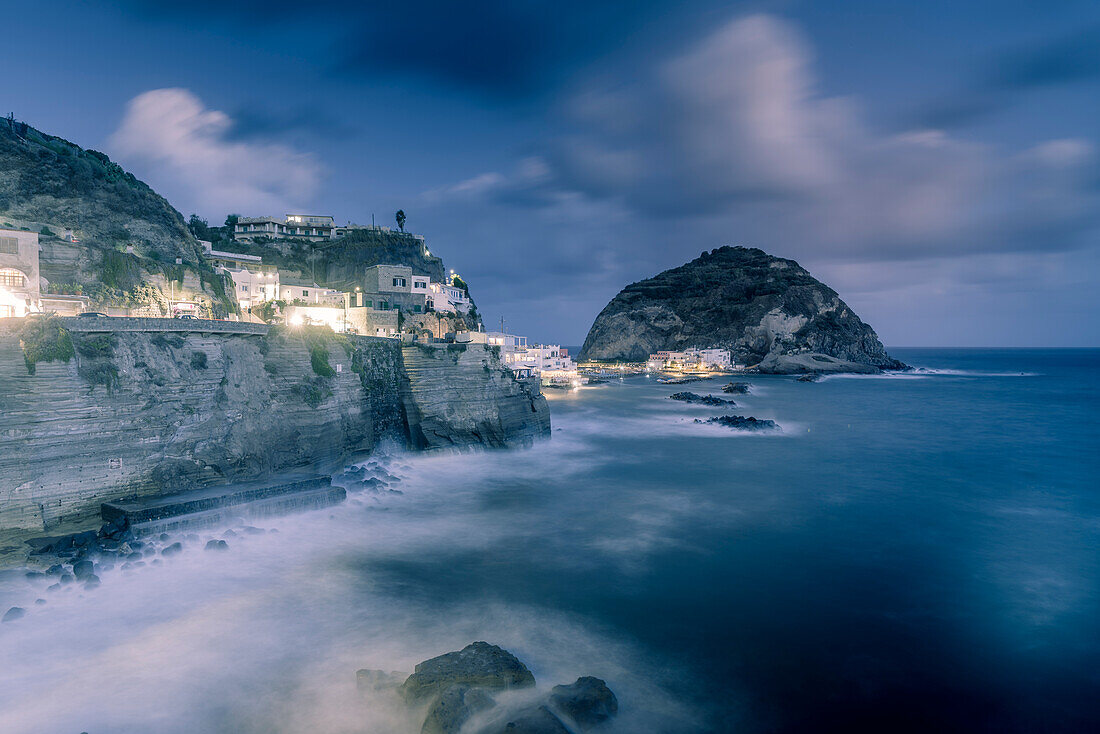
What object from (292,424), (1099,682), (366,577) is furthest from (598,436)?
(1099,682)

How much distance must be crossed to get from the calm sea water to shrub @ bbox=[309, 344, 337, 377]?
18.1ft

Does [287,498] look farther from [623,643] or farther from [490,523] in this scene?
[623,643]

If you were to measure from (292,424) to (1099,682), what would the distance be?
1074 inches

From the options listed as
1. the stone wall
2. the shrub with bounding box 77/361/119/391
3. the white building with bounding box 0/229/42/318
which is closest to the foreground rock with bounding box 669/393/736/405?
the stone wall

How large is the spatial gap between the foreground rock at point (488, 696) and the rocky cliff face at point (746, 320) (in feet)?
380

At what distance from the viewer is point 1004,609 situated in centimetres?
1442

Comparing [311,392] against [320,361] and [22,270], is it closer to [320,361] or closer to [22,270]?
[320,361]

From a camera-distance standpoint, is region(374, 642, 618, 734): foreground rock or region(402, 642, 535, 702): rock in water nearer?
region(374, 642, 618, 734): foreground rock

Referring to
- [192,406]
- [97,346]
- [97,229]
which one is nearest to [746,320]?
[97,229]

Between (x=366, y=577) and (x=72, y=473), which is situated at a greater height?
(x=72, y=473)

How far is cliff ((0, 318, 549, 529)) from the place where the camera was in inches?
622

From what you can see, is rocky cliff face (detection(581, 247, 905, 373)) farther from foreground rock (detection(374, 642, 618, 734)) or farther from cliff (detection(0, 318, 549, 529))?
foreground rock (detection(374, 642, 618, 734))

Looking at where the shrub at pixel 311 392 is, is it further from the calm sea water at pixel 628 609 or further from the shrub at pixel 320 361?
the calm sea water at pixel 628 609

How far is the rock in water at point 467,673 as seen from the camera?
393 inches
